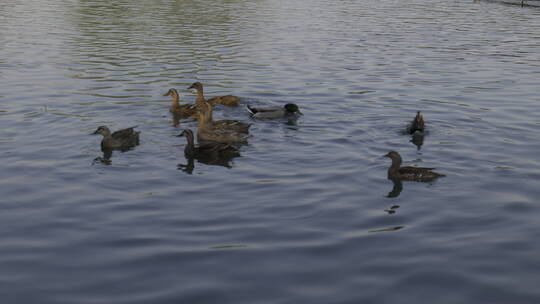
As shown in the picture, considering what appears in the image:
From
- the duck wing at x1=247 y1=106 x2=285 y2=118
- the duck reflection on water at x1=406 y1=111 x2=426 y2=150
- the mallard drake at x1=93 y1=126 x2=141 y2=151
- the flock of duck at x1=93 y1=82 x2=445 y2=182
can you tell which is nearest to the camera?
the flock of duck at x1=93 y1=82 x2=445 y2=182

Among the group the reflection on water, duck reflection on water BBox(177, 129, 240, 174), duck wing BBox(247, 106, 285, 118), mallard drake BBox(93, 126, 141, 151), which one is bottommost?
the reflection on water

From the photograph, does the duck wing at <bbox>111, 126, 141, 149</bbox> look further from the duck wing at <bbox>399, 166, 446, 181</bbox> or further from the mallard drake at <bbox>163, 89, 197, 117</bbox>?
the duck wing at <bbox>399, 166, 446, 181</bbox>

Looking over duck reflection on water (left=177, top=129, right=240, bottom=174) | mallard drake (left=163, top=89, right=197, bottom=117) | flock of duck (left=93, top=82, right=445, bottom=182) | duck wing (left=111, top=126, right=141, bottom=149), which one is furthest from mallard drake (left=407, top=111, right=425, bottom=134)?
duck wing (left=111, top=126, right=141, bottom=149)

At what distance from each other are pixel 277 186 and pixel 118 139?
14.4ft

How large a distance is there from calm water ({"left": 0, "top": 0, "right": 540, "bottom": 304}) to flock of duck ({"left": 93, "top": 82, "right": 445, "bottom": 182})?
0.31 metres

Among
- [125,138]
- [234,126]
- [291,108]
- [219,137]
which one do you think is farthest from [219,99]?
[125,138]

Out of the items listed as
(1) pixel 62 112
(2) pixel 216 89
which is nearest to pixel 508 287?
(1) pixel 62 112

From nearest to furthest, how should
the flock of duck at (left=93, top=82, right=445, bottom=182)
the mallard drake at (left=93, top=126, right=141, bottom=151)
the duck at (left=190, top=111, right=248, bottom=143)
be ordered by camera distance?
the flock of duck at (left=93, top=82, right=445, bottom=182) → the mallard drake at (left=93, top=126, right=141, bottom=151) → the duck at (left=190, top=111, right=248, bottom=143)

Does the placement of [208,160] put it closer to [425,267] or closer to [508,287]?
[425,267]

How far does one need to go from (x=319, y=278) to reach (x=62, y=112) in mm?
12273

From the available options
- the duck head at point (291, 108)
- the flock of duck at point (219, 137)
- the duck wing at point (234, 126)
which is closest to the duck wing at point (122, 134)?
the flock of duck at point (219, 137)

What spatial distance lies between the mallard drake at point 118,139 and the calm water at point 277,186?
0.42 meters

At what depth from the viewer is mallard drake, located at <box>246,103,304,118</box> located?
59.6ft

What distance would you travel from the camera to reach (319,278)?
888 cm
